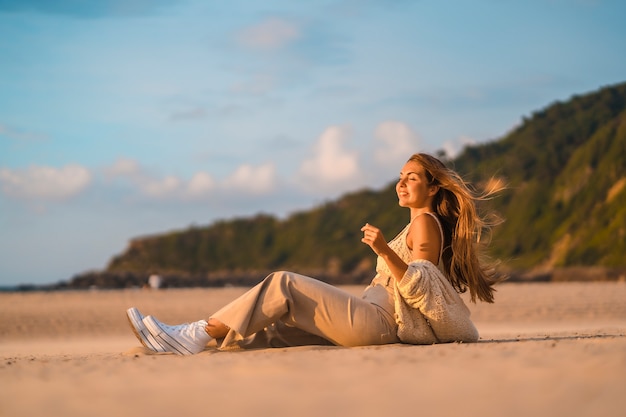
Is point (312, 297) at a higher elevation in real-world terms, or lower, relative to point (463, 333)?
higher

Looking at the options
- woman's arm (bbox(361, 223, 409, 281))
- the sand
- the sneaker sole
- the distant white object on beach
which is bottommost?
the distant white object on beach

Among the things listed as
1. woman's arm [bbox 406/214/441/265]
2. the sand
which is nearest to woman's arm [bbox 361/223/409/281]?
woman's arm [bbox 406/214/441/265]

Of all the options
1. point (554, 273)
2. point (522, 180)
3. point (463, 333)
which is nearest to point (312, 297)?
point (463, 333)

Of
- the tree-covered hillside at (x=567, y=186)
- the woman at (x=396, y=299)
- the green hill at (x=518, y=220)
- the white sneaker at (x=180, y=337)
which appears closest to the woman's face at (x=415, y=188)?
the woman at (x=396, y=299)

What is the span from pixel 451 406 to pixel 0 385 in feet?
8.21

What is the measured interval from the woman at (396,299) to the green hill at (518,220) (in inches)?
1184

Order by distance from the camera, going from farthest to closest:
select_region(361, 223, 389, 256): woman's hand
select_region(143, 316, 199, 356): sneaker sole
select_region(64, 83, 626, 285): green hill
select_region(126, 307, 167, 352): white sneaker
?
1. select_region(64, 83, 626, 285): green hill
2. select_region(126, 307, 167, 352): white sneaker
3. select_region(143, 316, 199, 356): sneaker sole
4. select_region(361, 223, 389, 256): woman's hand

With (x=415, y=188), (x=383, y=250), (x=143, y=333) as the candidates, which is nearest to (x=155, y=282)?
(x=143, y=333)

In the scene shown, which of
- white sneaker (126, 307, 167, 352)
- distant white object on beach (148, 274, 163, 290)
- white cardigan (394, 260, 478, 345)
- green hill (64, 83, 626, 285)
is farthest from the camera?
green hill (64, 83, 626, 285)

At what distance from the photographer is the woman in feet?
19.4

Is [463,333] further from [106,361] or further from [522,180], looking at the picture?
[522,180]

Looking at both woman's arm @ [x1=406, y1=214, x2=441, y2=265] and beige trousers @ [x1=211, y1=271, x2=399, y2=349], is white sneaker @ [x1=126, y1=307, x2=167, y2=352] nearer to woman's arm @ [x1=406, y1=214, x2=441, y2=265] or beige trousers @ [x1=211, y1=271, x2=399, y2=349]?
beige trousers @ [x1=211, y1=271, x2=399, y2=349]

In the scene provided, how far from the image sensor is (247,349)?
618 cm

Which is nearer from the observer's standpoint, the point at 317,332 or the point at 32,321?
the point at 317,332
